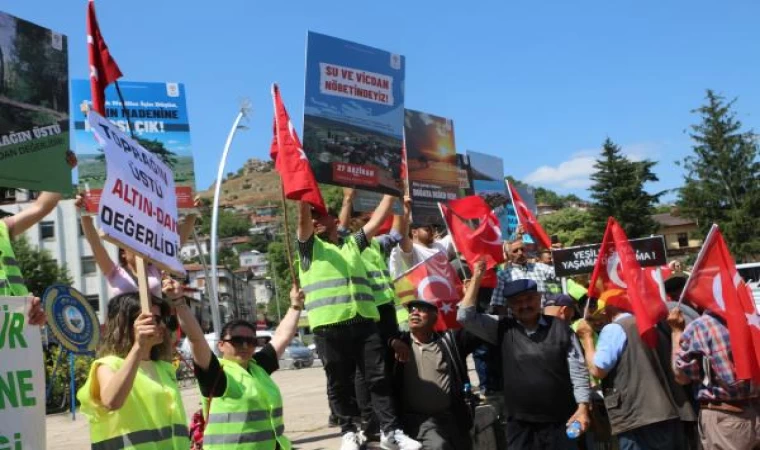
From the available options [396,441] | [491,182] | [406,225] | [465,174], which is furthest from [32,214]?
[491,182]

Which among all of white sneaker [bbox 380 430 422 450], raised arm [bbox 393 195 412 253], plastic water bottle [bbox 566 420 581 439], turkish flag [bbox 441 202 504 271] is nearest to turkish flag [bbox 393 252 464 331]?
turkish flag [bbox 441 202 504 271]

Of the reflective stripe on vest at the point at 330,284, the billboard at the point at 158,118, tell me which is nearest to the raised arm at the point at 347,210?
the reflective stripe on vest at the point at 330,284

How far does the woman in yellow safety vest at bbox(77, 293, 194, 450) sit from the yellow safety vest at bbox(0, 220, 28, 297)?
2.62 feet

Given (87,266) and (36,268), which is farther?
(87,266)

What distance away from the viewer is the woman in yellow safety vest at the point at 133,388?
397 centimetres

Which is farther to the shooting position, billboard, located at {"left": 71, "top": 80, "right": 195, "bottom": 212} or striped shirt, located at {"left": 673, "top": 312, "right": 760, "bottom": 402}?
billboard, located at {"left": 71, "top": 80, "right": 195, "bottom": 212}

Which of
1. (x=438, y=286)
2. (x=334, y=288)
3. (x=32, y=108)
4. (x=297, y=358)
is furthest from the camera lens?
(x=297, y=358)

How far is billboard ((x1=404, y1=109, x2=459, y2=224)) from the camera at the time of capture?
1124 centimetres

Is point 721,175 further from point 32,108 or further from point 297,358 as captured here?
point 32,108

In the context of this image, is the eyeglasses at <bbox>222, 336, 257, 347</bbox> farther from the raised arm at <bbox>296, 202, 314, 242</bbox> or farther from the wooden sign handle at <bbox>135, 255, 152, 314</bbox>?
the raised arm at <bbox>296, 202, 314, 242</bbox>

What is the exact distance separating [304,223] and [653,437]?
3.25m

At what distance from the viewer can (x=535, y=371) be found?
21.5 feet

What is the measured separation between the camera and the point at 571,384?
6551 mm

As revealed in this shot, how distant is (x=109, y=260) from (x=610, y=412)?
405cm
